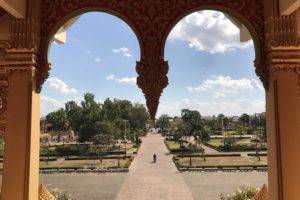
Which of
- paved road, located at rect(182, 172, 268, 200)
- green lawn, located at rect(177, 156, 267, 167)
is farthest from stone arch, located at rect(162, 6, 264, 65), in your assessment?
green lawn, located at rect(177, 156, 267, 167)

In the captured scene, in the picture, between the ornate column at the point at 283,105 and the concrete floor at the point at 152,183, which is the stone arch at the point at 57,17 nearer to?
the ornate column at the point at 283,105

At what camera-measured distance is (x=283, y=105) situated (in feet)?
7.80

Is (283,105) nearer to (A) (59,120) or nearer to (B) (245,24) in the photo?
(B) (245,24)

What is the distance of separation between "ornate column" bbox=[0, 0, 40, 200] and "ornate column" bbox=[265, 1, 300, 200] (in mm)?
1654

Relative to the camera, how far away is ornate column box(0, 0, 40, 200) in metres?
2.39

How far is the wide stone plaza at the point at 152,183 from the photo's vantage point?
36.7 feet

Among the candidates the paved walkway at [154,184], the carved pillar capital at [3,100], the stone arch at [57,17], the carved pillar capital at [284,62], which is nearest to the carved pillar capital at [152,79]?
the stone arch at [57,17]

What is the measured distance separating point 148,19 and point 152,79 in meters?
0.44

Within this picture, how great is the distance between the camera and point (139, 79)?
8.48 feet

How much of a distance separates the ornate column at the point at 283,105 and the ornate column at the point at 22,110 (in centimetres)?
165

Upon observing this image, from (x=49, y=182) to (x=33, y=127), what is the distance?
40.0 ft

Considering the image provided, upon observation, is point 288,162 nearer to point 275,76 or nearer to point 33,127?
point 275,76

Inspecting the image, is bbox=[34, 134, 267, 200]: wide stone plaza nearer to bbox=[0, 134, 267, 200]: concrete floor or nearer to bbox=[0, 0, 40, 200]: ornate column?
bbox=[0, 134, 267, 200]: concrete floor

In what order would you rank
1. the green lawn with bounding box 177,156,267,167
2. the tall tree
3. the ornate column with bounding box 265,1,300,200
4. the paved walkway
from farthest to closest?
the tall tree, the green lawn with bounding box 177,156,267,167, the paved walkway, the ornate column with bounding box 265,1,300,200
